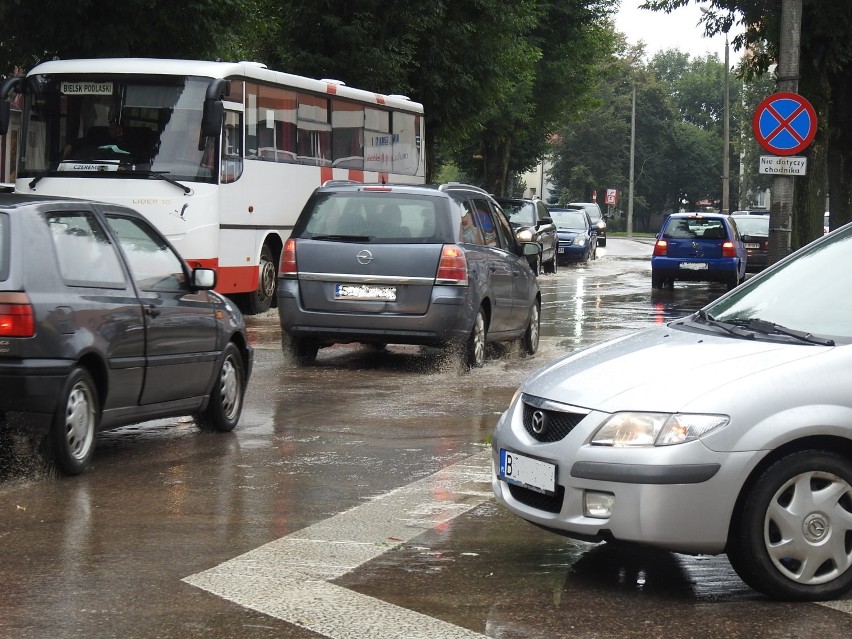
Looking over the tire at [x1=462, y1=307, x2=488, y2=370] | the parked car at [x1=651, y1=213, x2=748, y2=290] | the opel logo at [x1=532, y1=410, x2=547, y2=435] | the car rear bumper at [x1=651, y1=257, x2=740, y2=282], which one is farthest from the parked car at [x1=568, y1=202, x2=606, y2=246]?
the opel logo at [x1=532, y1=410, x2=547, y2=435]

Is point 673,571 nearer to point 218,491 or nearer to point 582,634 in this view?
point 582,634

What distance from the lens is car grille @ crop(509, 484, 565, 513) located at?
589 centimetres

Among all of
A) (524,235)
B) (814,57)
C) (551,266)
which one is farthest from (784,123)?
(551,266)

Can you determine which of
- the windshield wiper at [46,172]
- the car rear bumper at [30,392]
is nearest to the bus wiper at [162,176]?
the windshield wiper at [46,172]

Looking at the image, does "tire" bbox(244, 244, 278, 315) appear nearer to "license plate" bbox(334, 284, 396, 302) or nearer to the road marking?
"license plate" bbox(334, 284, 396, 302)

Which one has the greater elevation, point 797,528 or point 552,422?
point 552,422

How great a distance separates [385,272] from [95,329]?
5.62 metres

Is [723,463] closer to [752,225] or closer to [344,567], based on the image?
[344,567]

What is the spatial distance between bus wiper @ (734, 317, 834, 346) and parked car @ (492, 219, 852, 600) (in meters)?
0.07

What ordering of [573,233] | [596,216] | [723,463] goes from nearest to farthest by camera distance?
1. [723,463]
2. [573,233]
3. [596,216]

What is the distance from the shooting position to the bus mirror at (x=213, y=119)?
1878 cm

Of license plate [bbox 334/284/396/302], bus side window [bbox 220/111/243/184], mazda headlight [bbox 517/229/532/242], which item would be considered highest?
bus side window [bbox 220/111/243/184]

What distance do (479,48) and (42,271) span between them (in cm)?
2841

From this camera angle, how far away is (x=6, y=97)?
755 inches
